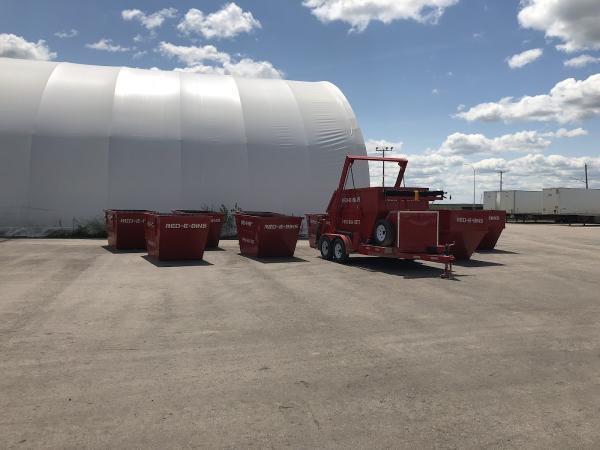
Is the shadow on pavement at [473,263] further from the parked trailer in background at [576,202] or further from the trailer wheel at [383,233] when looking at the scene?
the parked trailer in background at [576,202]

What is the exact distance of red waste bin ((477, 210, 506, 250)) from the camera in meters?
16.3

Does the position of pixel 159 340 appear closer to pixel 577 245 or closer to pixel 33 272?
pixel 33 272

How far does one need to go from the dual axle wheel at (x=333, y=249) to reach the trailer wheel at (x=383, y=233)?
1.08 metres

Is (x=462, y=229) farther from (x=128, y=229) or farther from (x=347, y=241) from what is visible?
(x=128, y=229)

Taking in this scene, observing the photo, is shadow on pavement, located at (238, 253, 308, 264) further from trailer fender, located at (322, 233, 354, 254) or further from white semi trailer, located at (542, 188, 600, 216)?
white semi trailer, located at (542, 188, 600, 216)

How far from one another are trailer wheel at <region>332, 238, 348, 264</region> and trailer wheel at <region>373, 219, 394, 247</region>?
1.05 m

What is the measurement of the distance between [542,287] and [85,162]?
18.5 meters

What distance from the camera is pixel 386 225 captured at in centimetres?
1329

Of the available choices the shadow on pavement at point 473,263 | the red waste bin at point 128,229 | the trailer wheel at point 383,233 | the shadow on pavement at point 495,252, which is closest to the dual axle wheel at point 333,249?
the trailer wheel at point 383,233

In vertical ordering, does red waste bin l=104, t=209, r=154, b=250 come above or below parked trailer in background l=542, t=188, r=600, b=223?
Result: below

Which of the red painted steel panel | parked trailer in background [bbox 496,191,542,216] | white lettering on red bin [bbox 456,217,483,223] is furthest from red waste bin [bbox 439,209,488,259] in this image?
parked trailer in background [bbox 496,191,542,216]

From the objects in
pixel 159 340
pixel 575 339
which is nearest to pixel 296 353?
pixel 159 340

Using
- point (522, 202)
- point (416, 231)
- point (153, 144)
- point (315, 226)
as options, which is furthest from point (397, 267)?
point (522, 202)

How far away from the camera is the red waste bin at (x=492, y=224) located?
1631 cm
